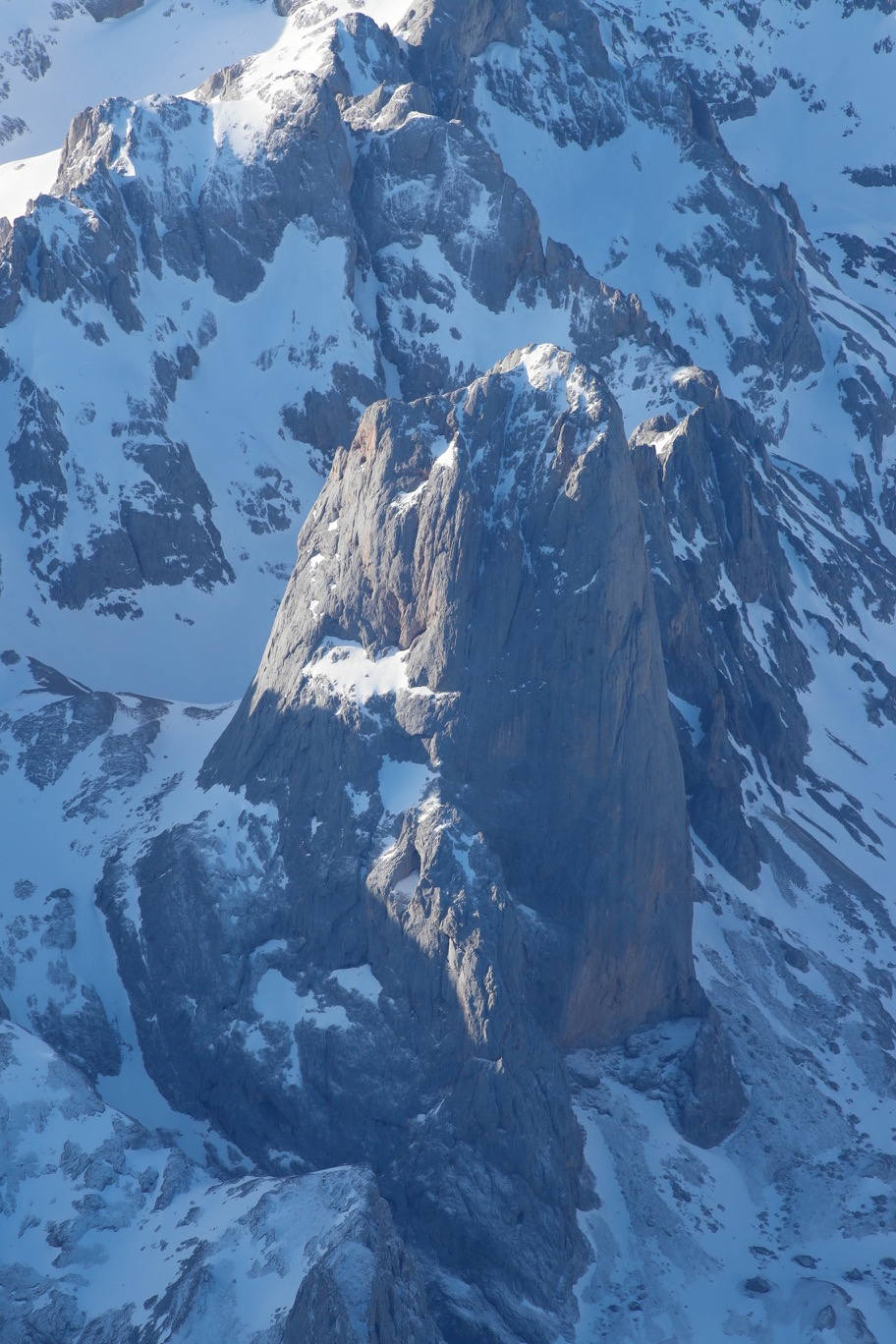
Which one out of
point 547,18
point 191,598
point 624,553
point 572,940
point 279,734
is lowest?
point 572,940

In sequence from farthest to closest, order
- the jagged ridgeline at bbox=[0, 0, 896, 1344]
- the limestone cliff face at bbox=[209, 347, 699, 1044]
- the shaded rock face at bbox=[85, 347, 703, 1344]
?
the limestone cliff face at bbox=[209, 347, 699, 1044] < the shaded rock face at bbox=[85, 347, 703, 1344] < the jagged ridgeline at bbox=[0, 0, 896, 1344]

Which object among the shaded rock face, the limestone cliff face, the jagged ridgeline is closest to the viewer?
the jagged ridgeline

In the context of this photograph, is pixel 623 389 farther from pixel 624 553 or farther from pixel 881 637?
pixel 624 553

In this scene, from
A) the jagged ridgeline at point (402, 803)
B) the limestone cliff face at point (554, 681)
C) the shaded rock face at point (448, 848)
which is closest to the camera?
the jagged ridgeline at point (402, 803)

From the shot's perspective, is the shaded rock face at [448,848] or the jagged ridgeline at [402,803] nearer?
the jagged ridgeline at [402,803]

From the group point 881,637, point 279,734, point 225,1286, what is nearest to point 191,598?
point 279,734

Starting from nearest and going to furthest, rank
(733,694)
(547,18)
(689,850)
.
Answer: (689,850), (733,694), (547,18)
